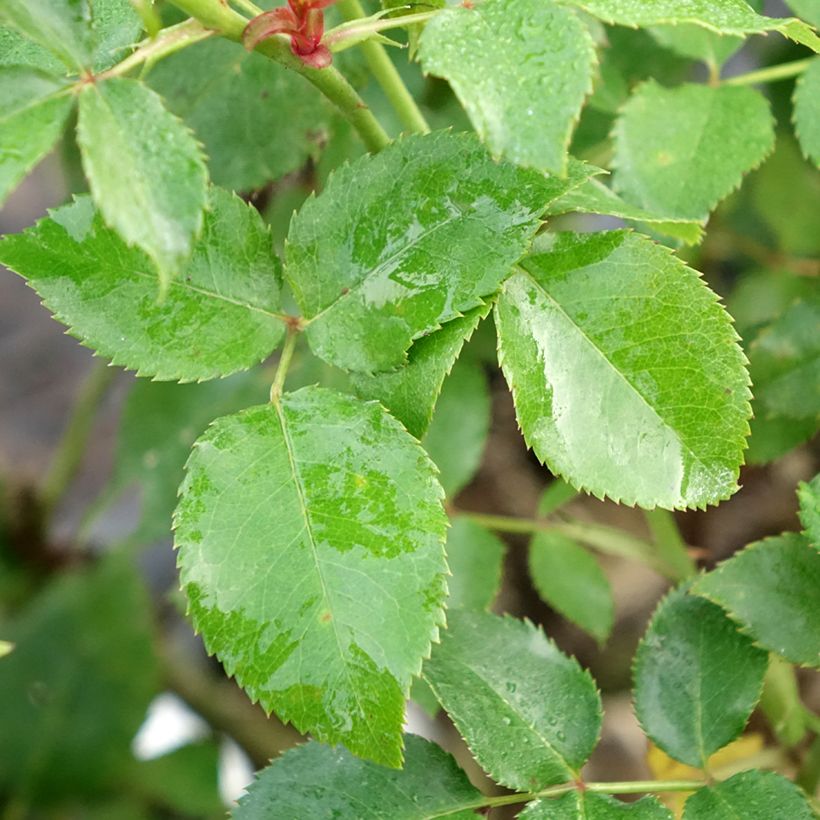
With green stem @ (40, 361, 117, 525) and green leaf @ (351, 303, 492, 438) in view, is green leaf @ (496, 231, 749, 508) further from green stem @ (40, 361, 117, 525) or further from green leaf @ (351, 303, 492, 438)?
green stem @ (40, 361, 117, 525)

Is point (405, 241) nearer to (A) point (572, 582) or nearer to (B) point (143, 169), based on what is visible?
(B) point (143, 169)

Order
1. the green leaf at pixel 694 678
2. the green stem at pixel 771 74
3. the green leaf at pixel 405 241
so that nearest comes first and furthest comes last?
the green leaf at pixel 405 241 → the green leaf at pixel 694 678 → the green stem at pixel 771 74

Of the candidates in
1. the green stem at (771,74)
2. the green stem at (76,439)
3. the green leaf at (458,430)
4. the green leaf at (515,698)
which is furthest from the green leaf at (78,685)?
the green stem at (771,74)

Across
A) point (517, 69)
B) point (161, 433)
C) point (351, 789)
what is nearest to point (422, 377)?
point (517, 69)

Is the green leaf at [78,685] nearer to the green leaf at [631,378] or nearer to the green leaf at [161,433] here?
the green leaf at [161,433]

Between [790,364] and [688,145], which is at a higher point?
[688,145]

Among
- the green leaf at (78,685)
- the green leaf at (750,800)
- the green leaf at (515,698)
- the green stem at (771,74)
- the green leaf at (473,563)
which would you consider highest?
the green stem at (771,74)

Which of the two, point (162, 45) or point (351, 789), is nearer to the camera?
point (162, 45)
